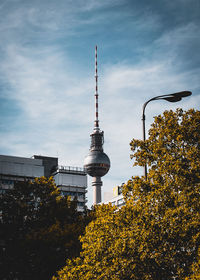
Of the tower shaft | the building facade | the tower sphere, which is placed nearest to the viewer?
the building facade

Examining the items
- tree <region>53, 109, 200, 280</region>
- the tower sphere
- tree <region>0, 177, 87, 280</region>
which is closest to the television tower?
the tower sphere

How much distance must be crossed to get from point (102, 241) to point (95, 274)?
52.1 inches

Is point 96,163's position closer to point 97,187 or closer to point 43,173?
point 97,187

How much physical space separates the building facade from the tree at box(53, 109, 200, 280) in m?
101

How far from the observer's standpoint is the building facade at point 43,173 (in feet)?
404

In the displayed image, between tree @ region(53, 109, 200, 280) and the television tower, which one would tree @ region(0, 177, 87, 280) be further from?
the television tower

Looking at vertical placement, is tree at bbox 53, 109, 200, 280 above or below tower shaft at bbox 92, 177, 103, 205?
below

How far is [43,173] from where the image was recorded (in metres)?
128

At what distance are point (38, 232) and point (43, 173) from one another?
104077 mm

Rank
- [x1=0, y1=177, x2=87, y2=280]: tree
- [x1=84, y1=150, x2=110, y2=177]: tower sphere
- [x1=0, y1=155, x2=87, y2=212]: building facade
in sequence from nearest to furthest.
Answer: [x1=0, y1=177, x2=87, y2=280]: tree → [x1=0, y1=155, x2=87, y2=212]: building facade → [x1=84, y1=150, x2=110, y2=177]: tower sphere

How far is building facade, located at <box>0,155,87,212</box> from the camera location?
123 m

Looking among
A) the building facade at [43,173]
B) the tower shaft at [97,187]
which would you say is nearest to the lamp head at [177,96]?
the building facade at [43,173]

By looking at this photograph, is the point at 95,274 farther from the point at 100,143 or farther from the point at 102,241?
the point at 100,143

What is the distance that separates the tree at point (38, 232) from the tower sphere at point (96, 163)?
110636 millimetres
